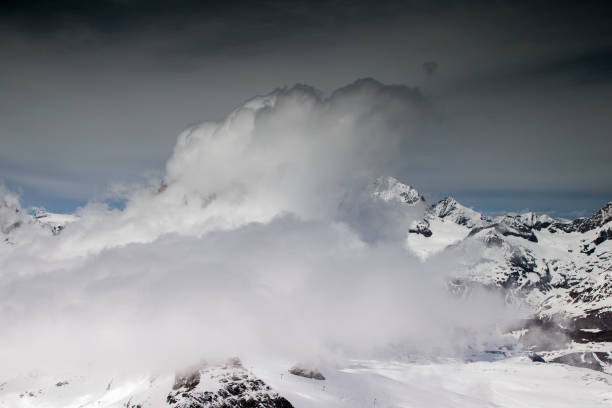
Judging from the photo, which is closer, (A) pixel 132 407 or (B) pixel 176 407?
(B) pixel 176 407

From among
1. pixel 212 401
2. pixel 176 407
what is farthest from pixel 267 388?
pixel 176 407

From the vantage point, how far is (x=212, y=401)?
16812 cm

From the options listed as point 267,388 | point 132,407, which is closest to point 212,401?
point 267,388

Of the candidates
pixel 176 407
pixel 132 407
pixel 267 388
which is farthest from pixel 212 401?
pixel 132 407

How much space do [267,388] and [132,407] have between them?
197ft

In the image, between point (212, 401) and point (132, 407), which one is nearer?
point (212, 401)

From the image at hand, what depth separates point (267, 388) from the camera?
197m

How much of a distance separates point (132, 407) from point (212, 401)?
52008 millimetres

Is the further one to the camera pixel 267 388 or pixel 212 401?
pixel 267 388

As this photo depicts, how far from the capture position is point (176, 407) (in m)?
159

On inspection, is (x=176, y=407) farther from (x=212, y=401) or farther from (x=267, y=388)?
(x=267, y=388)

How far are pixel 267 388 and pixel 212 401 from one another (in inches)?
1387

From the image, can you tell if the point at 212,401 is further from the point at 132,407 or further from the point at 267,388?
the point at 132,407
